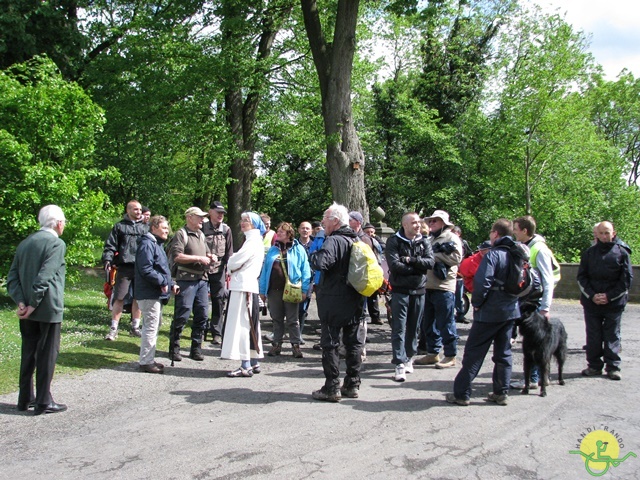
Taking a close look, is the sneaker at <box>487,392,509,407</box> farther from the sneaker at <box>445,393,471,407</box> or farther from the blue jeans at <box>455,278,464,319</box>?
the blue jeans at <box>455,278,464,319</box>

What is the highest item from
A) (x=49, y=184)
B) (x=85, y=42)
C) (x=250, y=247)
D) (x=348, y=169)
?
(x=85, y=42)

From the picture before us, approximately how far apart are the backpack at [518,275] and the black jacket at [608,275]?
1.74 m

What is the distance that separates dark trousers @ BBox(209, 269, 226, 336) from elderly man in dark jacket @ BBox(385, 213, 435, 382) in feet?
9.88

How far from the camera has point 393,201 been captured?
2925 cm

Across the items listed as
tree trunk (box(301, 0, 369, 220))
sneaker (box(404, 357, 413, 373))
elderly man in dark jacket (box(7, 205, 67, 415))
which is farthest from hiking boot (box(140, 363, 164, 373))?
tree trunk (box(301, 0, 369, 220))

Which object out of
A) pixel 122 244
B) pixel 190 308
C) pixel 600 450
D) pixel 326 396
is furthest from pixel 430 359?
pixel 122 244

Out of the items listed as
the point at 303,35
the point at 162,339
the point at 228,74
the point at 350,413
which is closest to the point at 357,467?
the point at 350,413

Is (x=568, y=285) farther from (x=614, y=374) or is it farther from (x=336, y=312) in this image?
(x=336, y=312)

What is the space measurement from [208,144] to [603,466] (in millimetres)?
15183

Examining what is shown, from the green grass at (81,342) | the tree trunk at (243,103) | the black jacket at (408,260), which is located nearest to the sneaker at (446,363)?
the black jacket at (408,260)

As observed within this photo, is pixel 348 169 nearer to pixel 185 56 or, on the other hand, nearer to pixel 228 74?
pixel 228 74

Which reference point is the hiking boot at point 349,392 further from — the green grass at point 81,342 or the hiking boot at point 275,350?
the green grass at point 81,342

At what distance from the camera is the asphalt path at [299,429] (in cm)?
416

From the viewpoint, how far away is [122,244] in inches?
348
